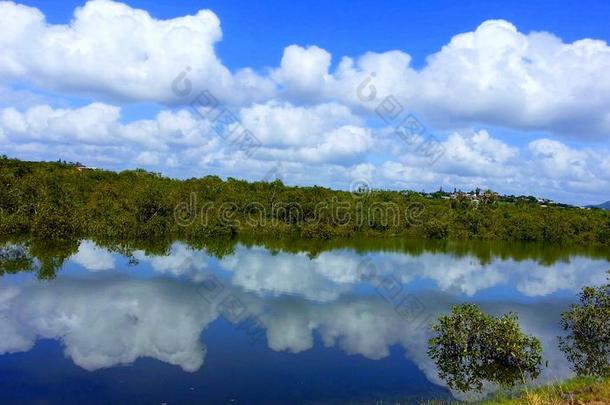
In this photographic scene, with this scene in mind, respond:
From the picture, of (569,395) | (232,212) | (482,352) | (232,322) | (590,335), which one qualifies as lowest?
(232,322)

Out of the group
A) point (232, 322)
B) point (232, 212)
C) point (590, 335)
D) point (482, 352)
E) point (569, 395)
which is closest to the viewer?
point (569, 395)

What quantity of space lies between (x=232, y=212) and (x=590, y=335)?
36.9 meters

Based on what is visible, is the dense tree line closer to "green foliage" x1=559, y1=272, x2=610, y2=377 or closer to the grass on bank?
"green foliage" x1=559, y1=272, x2=610, y2=377

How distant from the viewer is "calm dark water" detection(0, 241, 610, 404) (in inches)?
484

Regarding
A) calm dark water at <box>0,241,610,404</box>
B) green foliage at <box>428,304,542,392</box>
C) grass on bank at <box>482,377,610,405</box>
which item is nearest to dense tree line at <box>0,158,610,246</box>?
calm dark water at <box>0,241,610,404</box>

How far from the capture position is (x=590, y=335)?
17.1 m

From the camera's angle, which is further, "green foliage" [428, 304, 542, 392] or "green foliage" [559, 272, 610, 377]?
"green foliage" [559, 272, 610, 377]

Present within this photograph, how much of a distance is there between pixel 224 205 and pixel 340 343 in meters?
33.8

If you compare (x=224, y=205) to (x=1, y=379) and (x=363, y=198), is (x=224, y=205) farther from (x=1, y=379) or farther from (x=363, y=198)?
(x=1, y=379)

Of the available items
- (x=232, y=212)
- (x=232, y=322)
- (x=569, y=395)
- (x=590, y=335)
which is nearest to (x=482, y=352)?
(x=569, y=395)

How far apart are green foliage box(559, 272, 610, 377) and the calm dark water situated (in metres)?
0.56

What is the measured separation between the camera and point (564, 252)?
51469 mm

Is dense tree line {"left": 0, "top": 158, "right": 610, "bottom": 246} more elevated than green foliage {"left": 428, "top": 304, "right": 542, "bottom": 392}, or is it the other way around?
dense tree line {"left": 0, "top": 158, "right": 610, "bottom": 246}

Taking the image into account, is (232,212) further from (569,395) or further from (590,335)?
(569,395)
